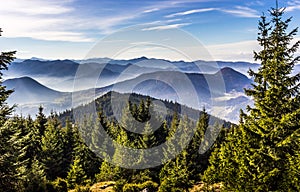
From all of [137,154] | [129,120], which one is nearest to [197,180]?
[137,154]

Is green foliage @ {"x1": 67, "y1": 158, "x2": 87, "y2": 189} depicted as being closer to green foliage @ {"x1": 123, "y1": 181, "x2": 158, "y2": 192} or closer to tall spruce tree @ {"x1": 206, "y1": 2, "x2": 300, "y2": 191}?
green foliage @ {"x1": 123, "y1": 181, "x2": 158, "y2": 192}

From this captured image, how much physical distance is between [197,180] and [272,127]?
103 ft

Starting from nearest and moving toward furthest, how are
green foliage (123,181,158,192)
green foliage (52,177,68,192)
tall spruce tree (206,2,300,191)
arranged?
tall spruce tree (206,2,300,191)
green foliage (123,181,158,192)
green foliage (52,177,68,192)

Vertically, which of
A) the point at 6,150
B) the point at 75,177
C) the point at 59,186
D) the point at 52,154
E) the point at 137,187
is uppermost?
the point at 6,150

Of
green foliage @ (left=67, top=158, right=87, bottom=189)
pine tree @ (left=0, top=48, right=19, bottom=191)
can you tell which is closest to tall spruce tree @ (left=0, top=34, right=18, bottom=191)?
pine tree @ (left=0, top=48, right=19, bottom=191)

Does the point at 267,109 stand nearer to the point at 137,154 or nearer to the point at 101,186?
the point at 101,186

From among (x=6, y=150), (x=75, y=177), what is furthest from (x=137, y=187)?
(x=6, y=150)

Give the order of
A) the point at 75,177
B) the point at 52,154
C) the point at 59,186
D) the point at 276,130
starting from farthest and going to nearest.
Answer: the point at 52,154 < the point at 75,177 < the point at 59,186 < the point at 276,130

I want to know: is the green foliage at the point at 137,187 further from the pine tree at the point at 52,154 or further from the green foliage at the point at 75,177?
the pine tree at the point at 52,154

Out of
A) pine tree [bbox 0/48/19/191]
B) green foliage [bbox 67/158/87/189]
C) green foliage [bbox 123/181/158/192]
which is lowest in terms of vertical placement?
green foliage [bbox 67/158/87/189]

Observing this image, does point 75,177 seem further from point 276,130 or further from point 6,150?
point 276,130

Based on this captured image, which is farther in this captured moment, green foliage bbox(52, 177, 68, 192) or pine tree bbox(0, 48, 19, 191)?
green foliage bbox(52, 177, 68, 192)

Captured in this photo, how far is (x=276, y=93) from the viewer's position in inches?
719

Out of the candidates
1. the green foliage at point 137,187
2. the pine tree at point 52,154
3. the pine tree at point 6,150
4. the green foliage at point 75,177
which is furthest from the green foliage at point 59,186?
the pine tree at point 6,150
